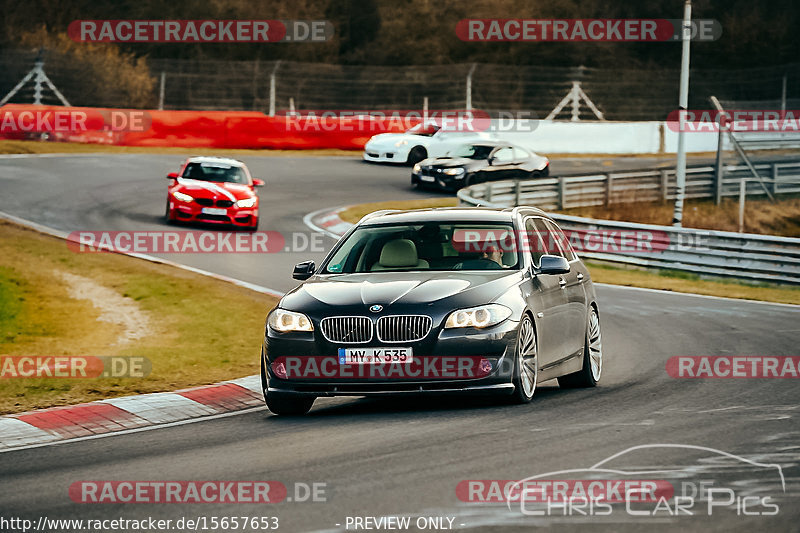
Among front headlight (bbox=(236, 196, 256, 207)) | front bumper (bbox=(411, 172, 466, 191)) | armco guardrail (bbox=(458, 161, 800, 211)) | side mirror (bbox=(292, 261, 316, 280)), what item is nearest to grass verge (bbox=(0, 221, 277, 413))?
side mirror (bbox=(292, 261, 316, 280))

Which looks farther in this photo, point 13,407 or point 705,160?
point 705,160

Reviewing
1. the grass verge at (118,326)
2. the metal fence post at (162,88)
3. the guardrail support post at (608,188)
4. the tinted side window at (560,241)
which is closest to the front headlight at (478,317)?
the tinted side window at (560,241)

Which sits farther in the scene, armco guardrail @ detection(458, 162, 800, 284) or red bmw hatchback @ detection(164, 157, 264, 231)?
red bmw hatchback @ detection(164, 157, 264, 231)

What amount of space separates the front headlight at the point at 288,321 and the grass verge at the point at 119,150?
28.8 metres

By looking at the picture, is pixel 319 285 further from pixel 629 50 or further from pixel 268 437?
pixel 629 50

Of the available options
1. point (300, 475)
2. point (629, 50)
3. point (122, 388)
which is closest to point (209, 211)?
point (122, 388)

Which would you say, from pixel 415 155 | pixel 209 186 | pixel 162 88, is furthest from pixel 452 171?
pixel 162 88

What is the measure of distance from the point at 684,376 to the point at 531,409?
2716 mm

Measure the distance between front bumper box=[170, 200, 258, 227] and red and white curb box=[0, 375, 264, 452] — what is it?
13711 mm

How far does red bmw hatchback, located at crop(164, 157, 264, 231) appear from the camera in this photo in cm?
2567

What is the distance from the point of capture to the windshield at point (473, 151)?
117 ft

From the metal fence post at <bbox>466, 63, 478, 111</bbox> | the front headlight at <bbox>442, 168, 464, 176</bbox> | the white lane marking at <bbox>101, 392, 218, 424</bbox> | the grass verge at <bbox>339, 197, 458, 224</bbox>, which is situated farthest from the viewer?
the metal fence post at <bbox>466, 63, 478, 111</bbox>

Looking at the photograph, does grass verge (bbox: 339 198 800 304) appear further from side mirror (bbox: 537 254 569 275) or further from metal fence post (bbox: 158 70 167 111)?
metal fence post (bbox: 158 70 167 111)

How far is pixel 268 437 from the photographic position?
9.30 metres
